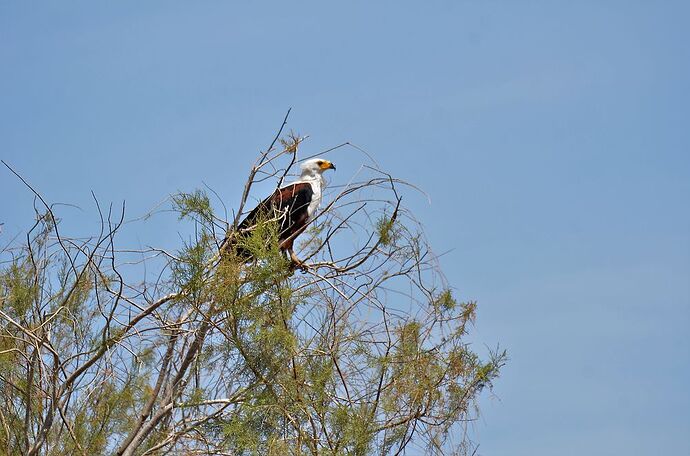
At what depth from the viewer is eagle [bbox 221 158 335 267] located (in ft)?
Answer: 18.0

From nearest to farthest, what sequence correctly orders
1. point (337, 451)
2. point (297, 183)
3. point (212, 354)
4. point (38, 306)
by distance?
point (337, 451) → point (212, 354) → point (38, 306) → point (297, 183)

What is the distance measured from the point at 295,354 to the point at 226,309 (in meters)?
0.40

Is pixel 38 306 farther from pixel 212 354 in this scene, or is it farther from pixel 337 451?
pixel 337 451

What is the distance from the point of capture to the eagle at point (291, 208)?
5496 millimetres

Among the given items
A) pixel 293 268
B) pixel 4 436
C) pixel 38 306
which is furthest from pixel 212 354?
pixel 4 436

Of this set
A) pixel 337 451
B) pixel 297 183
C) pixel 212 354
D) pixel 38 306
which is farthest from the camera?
pixel 297 183

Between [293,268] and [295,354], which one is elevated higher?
[293,268]

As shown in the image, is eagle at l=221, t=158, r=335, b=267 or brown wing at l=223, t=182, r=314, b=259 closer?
eagle at l=221, t=158, r=335, b=267

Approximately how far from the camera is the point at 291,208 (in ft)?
20.9

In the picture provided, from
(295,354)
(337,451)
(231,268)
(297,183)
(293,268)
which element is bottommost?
(337,451)

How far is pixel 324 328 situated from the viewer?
5.17 metres

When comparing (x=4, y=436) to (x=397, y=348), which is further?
(x=4, y=436)

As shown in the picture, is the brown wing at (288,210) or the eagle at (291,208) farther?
the brown wing at (288,210)

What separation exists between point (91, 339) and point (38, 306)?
1.12ft
